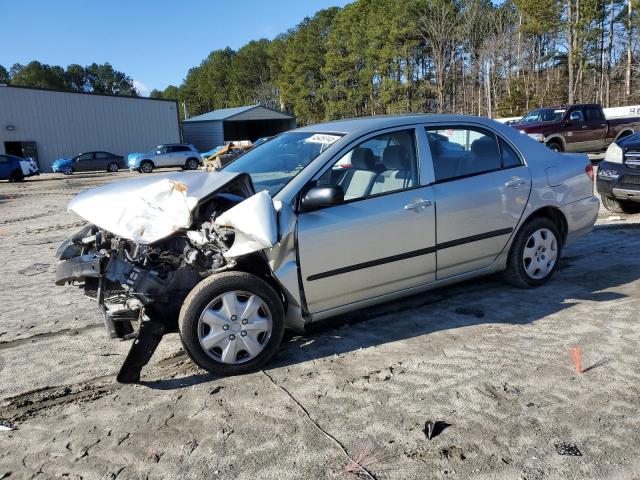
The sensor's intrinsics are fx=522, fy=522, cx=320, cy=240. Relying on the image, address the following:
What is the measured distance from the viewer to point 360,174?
4.21m

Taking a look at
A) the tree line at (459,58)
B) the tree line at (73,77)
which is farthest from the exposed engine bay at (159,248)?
the tree line at (73,77)

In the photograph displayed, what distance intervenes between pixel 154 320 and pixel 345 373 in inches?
52.5

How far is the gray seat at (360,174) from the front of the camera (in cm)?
407

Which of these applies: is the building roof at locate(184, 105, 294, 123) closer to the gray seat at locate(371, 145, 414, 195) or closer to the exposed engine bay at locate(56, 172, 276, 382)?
the gray seat at locate(371, 145, 414, 195)

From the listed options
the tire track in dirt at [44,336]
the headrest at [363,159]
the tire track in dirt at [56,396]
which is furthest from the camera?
the tire track in dirt at [44,336]

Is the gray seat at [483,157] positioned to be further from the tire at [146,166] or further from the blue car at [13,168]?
the tire at [146,166]

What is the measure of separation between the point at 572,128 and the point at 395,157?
14720mm

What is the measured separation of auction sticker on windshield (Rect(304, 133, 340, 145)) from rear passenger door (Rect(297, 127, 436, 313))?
0.17m

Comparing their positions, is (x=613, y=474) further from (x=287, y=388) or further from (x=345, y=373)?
(x=287, y=388)

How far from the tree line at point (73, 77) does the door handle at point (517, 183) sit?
10530 centimetres

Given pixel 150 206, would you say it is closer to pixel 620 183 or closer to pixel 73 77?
pixel 620 183

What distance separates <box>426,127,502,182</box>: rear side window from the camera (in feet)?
14.3

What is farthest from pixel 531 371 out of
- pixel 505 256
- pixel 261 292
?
pixel 261 292

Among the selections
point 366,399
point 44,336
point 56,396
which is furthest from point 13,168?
point 366,399
